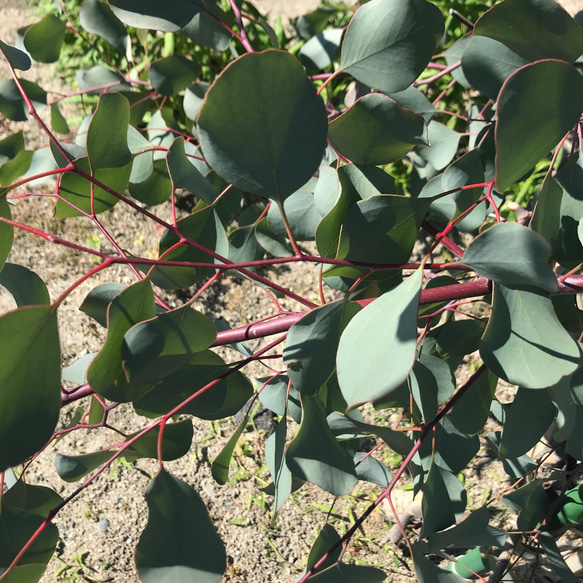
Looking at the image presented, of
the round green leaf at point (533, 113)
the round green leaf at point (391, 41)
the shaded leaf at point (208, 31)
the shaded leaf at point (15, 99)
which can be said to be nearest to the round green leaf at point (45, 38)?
the shaded leaf at point (15, 99)

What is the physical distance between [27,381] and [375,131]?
405mm

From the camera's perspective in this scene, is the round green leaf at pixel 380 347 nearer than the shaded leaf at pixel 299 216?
Yes

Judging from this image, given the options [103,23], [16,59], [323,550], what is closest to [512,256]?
[323,550]

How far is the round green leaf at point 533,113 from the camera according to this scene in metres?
0.39

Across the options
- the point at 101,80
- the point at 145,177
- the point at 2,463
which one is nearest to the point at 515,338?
the point at 2,463

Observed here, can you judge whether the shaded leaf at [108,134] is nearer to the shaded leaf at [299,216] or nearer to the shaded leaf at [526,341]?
the shaded leaf at [299,216]

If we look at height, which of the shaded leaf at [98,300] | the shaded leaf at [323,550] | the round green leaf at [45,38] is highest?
the round green leaf at [45,38]

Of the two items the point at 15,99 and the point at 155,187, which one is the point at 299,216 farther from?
the point at 15,99

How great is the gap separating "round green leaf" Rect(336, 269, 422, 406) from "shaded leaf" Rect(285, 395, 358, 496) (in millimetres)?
149

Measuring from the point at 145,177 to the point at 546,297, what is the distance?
0.62 m

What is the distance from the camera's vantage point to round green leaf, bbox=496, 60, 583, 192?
395 mm

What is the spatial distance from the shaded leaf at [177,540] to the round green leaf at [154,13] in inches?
22.0

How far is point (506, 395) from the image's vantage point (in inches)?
58.0

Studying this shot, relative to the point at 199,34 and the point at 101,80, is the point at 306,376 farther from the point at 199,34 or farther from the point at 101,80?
the point at 101,80
